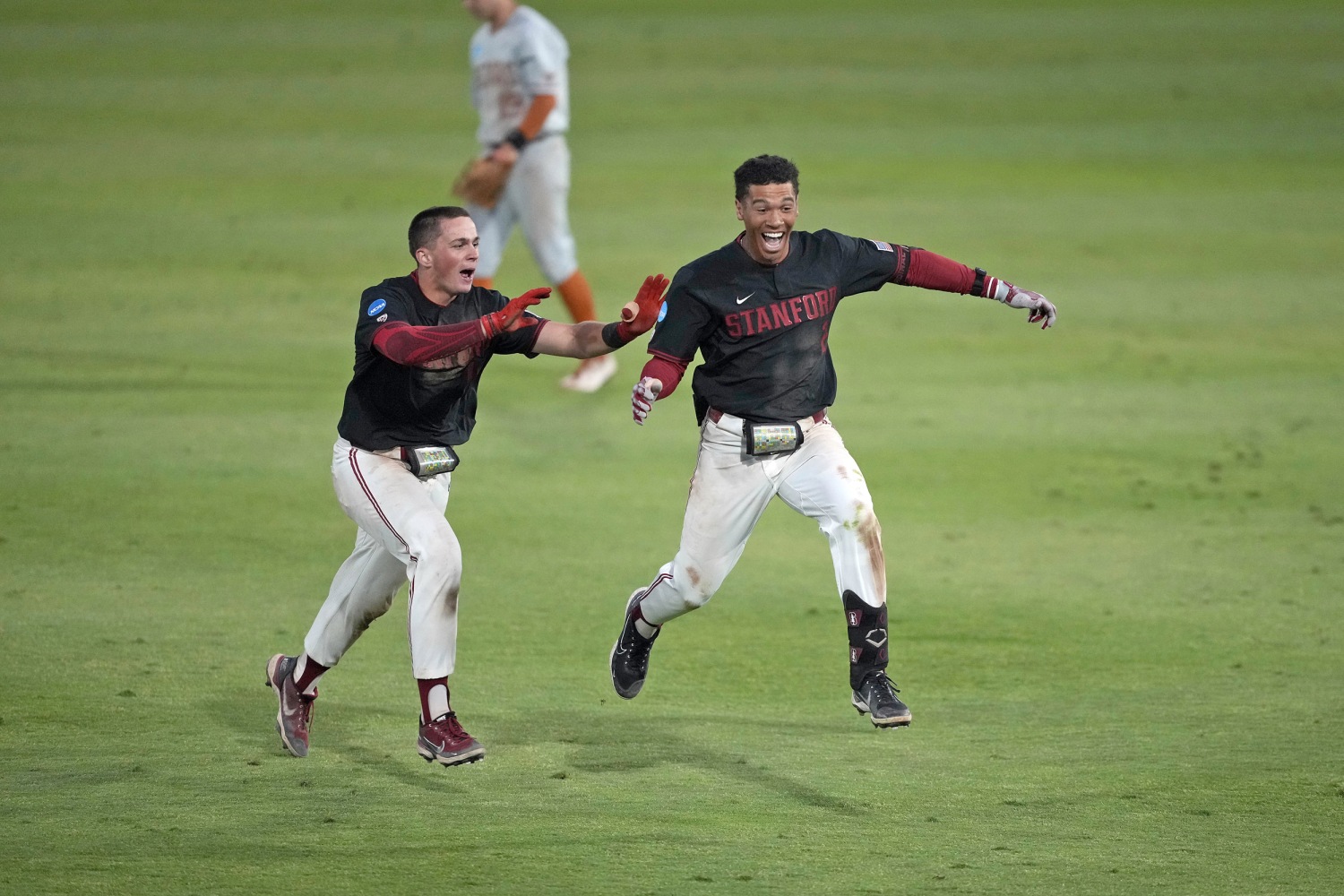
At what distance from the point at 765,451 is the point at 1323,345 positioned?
834 centimetres

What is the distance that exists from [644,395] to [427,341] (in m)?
0.79

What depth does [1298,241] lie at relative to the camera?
15961 millimetres

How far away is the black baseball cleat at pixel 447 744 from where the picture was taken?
5699 mm

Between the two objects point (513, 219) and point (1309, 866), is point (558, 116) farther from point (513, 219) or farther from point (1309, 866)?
point (1309, 866)

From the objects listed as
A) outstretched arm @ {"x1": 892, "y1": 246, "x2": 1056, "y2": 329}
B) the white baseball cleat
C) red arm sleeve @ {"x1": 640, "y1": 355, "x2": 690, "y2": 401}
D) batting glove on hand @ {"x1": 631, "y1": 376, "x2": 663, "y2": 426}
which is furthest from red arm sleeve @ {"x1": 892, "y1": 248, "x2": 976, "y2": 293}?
the white baseball cleat

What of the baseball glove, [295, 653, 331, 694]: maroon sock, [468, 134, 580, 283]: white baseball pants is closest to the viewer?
[295, 653, 331, 694]: maroon sock

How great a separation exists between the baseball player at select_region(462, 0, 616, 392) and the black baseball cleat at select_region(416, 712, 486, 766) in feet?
20.0

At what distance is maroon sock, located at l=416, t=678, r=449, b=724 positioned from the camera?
5824 mm

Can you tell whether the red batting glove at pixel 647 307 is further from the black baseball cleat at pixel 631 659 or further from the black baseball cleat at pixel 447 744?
the black baseball cleat at pixel 447 744

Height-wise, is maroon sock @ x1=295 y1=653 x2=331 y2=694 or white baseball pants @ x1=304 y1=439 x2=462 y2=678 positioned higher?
white baseball pants @ x1=304 y1=439 x2=462 y2=678

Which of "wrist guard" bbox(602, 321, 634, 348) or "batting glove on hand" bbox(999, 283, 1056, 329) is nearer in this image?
"wrist guard" bbox(602, 321, 634, 348)

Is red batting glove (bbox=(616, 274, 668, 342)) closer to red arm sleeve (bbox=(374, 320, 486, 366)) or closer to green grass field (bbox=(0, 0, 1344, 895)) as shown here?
red arm sleeve (bbox=(374, 320, 486, 366))

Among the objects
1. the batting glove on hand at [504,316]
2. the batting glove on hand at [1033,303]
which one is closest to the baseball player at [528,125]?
the batting glove on hand at [1033,303]

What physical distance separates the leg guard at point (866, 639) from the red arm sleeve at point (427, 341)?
5.26 feet
